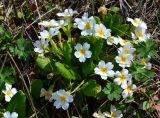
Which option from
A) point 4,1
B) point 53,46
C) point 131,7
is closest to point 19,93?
point 53,46

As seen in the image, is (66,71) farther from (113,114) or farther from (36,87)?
(113,114)

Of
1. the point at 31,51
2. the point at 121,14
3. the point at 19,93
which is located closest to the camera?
the point at 19,93

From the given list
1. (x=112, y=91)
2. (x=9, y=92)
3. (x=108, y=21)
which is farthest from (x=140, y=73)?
(x=9, y=92)

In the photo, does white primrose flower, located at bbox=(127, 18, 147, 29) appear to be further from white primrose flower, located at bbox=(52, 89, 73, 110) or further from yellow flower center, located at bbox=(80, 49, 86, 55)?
white primrose flower, located at bbox=(52, 89, 73, 110)

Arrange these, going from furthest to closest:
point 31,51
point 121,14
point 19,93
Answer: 1. point 121,14
2. point 31,51
3. point 19,93

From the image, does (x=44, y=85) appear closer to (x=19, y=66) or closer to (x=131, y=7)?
(x=19, y=66)
